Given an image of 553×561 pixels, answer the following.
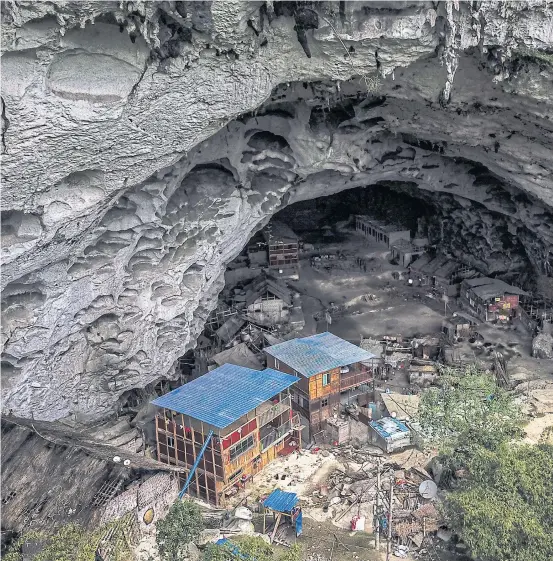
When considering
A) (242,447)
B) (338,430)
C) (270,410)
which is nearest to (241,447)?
(242,447)

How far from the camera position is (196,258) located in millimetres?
20625

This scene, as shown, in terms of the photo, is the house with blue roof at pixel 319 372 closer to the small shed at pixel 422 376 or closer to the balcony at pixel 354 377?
the balcony at pixel 354 377

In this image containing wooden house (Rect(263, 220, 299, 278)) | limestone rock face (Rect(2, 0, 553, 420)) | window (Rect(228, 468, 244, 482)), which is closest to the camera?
limestone rock face (Rect(2, 0, 553, 420))

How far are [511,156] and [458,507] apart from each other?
473 inches

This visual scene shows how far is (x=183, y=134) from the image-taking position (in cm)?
1566

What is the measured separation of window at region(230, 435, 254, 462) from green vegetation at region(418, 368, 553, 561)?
4884mm

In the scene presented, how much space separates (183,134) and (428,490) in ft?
35.8

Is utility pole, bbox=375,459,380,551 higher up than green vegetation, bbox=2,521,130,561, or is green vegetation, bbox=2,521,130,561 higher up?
green vegetation, bbox=2,521,130,561

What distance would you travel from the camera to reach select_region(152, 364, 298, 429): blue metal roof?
53.8 feet

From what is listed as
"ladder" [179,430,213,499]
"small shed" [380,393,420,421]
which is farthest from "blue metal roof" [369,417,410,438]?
"ladder" [179,430,213,499]

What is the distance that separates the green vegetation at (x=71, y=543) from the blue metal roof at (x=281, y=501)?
3.71 m

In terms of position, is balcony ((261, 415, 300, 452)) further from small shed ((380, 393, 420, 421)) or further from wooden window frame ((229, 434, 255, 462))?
small shed ((380, 393, 420, 421))

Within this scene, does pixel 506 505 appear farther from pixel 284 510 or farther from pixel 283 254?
pixel 283 254

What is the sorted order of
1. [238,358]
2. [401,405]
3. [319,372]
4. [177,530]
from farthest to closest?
[238,358] → [401,405] → [319,372] → [177,530]
